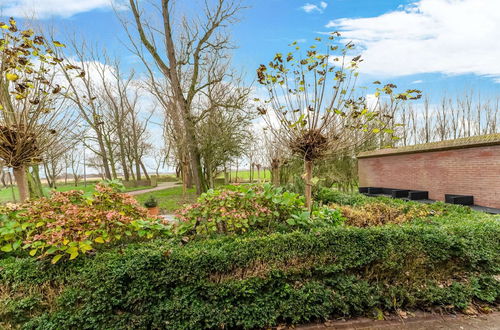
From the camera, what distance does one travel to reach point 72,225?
2.54m

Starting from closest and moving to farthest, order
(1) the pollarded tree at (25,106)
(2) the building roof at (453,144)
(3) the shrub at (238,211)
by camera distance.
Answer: (3) the shrub at (238,211)
(1) the pollarded tree at (25,106)
(2) the building roof at (453,144)

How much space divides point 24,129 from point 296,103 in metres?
4.02

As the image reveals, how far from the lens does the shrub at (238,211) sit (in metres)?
3.05

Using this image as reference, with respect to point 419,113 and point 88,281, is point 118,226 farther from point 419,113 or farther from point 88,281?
point 419,113

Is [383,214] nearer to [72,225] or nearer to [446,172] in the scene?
[72,225]

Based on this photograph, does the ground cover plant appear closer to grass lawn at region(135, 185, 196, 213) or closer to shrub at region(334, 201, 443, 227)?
shrub at region(334, 201, 443, 227)

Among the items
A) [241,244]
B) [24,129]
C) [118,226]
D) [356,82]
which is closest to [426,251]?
[241,244]

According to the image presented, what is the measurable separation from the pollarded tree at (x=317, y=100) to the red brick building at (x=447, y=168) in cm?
737

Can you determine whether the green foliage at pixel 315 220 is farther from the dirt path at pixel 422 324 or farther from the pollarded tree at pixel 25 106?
the pollarded tree at pixel 25 106

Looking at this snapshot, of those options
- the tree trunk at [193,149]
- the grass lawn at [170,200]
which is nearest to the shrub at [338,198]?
the grass lawn at [170,200]

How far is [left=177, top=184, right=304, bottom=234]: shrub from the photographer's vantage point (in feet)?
10.0

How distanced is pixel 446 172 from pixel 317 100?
9.37 m

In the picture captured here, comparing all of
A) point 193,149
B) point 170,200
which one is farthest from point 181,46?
point 170,200

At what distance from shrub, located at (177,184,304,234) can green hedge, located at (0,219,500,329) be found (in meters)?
0.26
